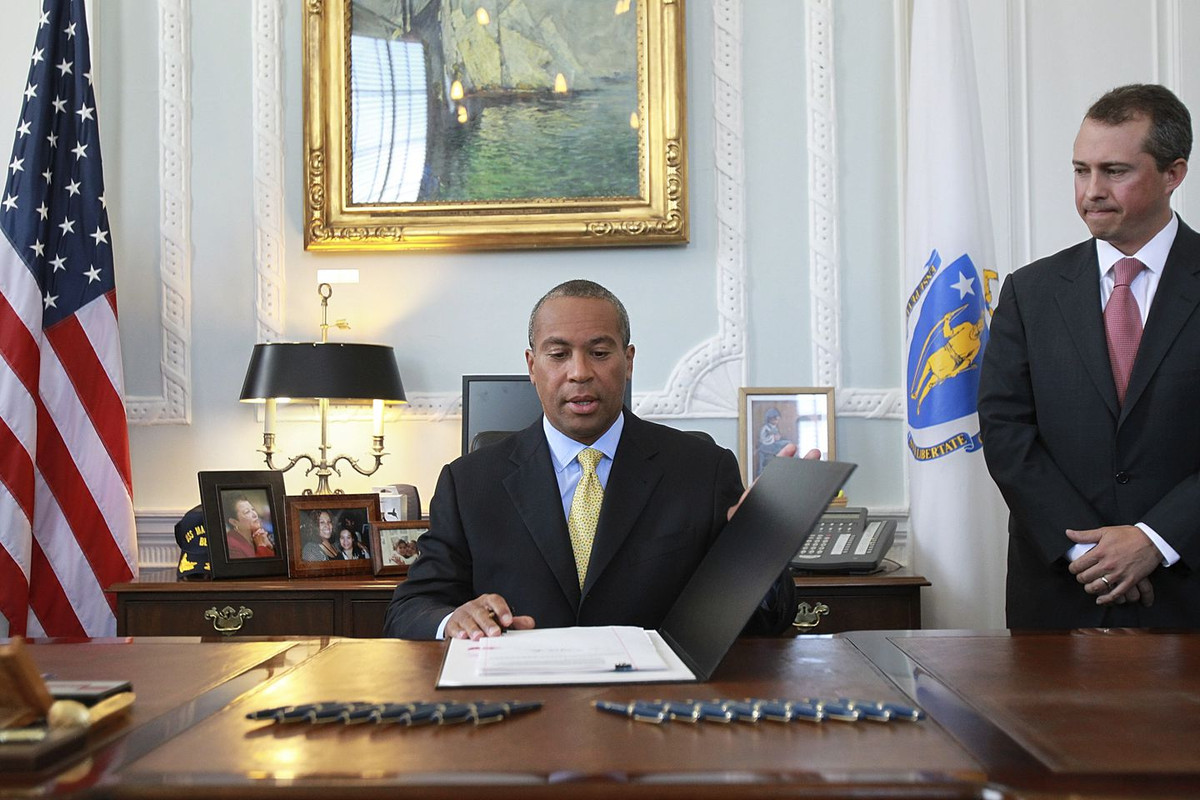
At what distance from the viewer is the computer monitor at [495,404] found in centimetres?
369

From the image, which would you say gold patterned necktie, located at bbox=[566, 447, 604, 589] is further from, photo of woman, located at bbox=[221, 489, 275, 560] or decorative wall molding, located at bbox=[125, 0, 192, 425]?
decorative wall molding, located at bbox=[125, 0, 192, 425]

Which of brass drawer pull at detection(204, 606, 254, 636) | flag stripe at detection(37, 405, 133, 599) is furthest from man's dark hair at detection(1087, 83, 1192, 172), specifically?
flag stripe at detection(37, 405, 133, 599)

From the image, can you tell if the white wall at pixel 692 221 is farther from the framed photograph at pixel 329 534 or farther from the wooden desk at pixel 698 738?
the wooden desk at pixel 698 738

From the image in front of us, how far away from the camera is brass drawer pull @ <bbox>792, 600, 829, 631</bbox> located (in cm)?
316

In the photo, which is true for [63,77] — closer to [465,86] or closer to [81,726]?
[465,86]

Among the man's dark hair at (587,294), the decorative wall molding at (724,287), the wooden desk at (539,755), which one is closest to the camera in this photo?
the wooden desk at (539,755)

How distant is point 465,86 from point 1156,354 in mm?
2616

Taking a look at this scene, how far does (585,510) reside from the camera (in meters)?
2.04

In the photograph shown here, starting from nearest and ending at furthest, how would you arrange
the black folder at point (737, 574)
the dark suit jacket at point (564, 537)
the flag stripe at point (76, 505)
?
1. the black folder at point (737, 574)
2. the dark suit jacket at point (564, 537)
3. the flag stripe at point (76, 505)

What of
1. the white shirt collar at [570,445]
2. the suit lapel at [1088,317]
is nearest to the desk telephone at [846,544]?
the suit lapel at [1088,317]

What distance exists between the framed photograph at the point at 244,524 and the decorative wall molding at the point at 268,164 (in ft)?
2.44

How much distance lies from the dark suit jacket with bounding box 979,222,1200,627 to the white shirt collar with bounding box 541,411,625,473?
3.09 feet

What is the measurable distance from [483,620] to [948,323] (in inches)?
88.1

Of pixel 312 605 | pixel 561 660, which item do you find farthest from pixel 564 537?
pixel 312 605
